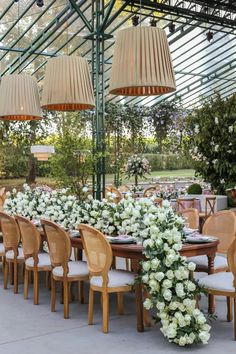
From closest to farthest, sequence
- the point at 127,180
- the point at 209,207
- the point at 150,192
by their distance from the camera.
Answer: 1. the point at 209,207
2. the point at 150,192
3. the point at 127,180

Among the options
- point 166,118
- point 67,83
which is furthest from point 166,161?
point 67,83

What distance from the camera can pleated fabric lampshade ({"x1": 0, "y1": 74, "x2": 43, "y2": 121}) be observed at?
650cm

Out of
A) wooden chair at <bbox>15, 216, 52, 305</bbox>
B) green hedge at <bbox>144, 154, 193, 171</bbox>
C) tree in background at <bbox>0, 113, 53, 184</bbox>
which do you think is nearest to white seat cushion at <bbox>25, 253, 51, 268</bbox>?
wooden chair at <bbox>15, 216, 52, 305</bbox>

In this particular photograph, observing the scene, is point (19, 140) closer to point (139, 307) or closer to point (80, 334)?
point (80, 334)

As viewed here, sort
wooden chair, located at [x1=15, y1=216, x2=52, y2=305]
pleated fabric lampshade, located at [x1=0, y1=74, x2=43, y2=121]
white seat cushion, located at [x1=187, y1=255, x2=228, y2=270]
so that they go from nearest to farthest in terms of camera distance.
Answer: white seat cushion, located at [x1=187, y1=255, x2=228, y2=270] < wooden chair, located at [x1=15, y1=216, x2=52, y2=305] < pleated fabric lampshade, located at [x1=0, y1=74, x2=43, y2=121]

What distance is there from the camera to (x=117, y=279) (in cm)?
455

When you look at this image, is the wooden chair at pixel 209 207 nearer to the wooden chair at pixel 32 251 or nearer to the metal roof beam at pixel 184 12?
the metal roof beam at pixel 184 12

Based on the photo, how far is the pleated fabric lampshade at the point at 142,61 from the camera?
4.64 metres

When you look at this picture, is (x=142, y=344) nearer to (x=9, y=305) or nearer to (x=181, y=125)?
(x=9, y=305)

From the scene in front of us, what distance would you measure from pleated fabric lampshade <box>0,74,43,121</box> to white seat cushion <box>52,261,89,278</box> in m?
2.17

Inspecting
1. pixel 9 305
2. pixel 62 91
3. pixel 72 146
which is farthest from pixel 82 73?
pixel 9 305

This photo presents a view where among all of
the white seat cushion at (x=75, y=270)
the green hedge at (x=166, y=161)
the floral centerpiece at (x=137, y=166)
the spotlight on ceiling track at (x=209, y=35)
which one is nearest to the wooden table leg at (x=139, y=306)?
the white seat cushion at (x=75, y=270)

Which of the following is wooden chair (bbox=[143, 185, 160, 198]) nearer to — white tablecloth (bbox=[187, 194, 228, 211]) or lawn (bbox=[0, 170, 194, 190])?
white tablecloth (bbox=[187, 194, 228, 211])

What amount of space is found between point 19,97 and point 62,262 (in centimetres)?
249
